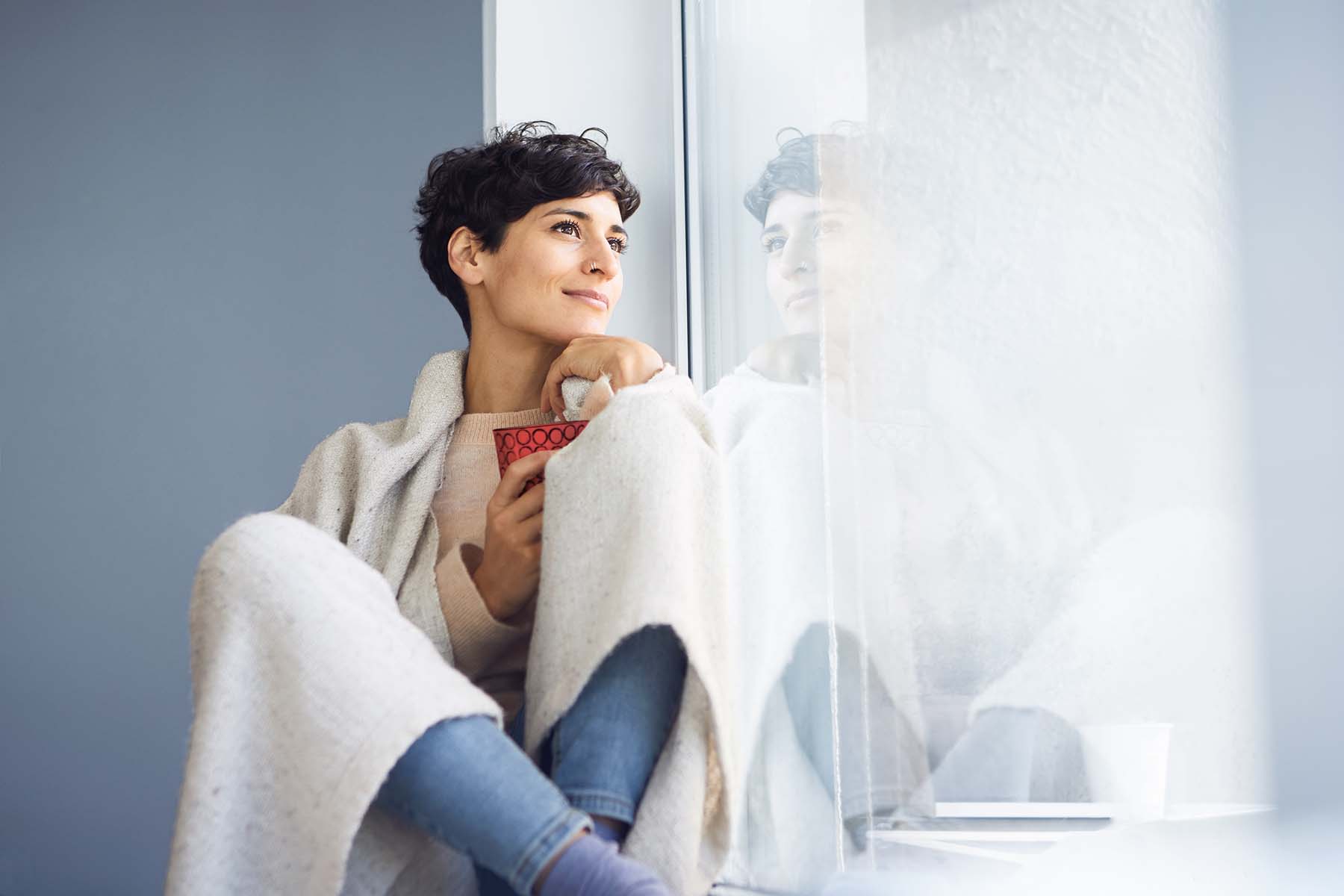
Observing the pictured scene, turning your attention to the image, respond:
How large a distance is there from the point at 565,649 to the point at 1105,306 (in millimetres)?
444

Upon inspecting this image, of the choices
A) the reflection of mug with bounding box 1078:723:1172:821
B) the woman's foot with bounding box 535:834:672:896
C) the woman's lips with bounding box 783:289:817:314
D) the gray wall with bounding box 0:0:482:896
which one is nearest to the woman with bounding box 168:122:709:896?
the woman's foot with bounding box 535:834:672:896

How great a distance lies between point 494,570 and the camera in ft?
3.36

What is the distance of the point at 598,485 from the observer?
912mm

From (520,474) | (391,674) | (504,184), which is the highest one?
(504,184)

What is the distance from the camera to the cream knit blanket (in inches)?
30.9

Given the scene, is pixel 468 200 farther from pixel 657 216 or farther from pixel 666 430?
pixel 666 430

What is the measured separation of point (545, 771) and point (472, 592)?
0.60 feet

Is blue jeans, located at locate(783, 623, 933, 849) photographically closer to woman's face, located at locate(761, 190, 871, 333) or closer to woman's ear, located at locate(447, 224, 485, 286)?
woman's face, located at locate(761, 190, 871, 333)

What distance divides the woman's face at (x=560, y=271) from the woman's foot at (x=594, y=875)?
0.68 meters

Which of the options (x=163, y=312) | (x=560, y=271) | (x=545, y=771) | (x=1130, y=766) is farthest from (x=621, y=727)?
(x=163, y=312)

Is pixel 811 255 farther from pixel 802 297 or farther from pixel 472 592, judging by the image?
pixel 472 592

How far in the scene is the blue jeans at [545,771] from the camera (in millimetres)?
738

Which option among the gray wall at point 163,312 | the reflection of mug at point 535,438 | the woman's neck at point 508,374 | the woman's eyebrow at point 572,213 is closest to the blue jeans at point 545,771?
the reflection of mug at point 535,438

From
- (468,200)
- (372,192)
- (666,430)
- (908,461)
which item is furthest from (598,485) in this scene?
(372,192)
